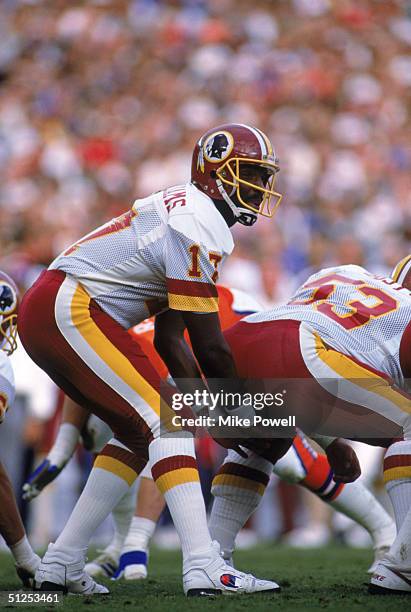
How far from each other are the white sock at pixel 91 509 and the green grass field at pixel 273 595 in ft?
0.75

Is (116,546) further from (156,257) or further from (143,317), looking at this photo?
(156,257)

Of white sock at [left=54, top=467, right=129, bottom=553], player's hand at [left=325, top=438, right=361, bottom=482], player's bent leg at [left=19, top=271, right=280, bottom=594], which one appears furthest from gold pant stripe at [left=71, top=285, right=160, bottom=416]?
player's hand at [left=325, top=438, right=361, bottom=482]

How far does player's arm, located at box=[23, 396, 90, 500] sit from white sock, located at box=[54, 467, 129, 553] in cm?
118

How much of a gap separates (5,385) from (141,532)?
1.22 m

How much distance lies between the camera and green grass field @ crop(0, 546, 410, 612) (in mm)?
3375

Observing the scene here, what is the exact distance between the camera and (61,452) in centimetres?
530

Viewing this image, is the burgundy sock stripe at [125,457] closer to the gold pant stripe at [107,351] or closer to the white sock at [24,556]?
the gold pant stripe at [107,351]

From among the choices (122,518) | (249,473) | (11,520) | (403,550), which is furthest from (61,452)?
(403,550)

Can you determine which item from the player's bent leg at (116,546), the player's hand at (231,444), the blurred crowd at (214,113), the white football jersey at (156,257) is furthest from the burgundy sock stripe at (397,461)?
the blurred crowd at (214,113)

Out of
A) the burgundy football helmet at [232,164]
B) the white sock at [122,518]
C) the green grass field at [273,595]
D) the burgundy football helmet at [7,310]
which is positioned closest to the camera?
the green grass field at [273,595]

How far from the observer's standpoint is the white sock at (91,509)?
3.94 meters

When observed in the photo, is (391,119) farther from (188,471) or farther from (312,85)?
(188,471)

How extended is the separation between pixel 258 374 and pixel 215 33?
32.1 ft

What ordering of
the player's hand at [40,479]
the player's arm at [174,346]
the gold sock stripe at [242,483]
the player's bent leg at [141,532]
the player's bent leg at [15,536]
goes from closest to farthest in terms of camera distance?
the player's arm at [174,346] → the player's bent leg at [15,536] → the gold sock stripe at [242,483] → the player's bent leg at [141,532] → the player's hand at [40,479]
